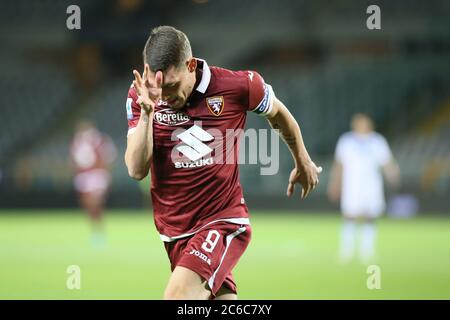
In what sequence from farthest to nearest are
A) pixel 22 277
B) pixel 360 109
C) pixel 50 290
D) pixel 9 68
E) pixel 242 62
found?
pixel 9 68
pixel 242 62
pixel 360 109
pixel 22 277
pixel 50 290

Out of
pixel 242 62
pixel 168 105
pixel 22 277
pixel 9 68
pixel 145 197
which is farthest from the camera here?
pixel 9 68

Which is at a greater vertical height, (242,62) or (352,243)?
(242,62)

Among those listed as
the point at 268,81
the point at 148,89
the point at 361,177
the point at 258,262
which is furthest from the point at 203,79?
the point at 268,81

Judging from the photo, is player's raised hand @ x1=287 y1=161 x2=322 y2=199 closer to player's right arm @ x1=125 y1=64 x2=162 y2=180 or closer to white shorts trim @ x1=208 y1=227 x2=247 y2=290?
white shorts trim @ x1=208 y1=227 x2=247 y2=290

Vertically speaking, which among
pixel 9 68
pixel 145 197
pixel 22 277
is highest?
pixel 9 68

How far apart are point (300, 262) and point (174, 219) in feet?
24.1

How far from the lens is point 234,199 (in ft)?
17.5

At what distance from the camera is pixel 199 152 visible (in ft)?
17.1

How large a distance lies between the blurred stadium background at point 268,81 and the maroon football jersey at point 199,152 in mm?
9472

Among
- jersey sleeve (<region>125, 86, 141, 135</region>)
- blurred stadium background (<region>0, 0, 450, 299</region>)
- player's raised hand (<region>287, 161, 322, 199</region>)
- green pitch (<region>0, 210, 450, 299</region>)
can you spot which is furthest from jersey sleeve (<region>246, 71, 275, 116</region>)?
blurred stadium background (<region>0, 0, 450, 299</region>)

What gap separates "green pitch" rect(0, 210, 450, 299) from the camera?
361 inches

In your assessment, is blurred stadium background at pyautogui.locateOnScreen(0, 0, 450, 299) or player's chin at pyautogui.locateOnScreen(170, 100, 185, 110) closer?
player's chin at pyautogui.locateOnScreen(170, 100, 185, 110)

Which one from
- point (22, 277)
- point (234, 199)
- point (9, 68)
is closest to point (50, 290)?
point (22, 277)

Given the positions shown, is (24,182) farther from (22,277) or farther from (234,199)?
(234,199)
